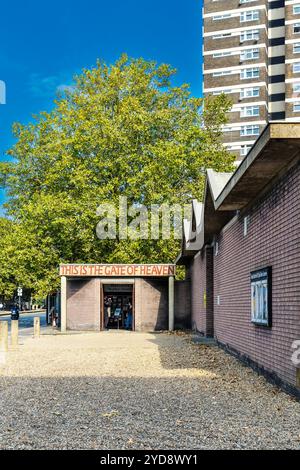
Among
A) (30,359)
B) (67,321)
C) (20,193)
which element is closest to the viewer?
(30,359)

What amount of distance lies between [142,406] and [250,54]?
203 feet

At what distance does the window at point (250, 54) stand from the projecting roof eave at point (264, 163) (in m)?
55.1

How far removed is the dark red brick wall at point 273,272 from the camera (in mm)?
10164

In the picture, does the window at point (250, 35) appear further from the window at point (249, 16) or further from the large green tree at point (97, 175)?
the large green tree at point (97, 175)

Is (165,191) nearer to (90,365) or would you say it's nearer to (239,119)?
(90,365)

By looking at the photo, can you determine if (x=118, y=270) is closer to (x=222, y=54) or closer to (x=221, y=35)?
(x=222, y=54)

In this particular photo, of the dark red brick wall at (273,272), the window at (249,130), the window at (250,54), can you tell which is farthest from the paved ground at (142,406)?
the window at (250,54)

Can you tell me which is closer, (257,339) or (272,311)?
(272,311)

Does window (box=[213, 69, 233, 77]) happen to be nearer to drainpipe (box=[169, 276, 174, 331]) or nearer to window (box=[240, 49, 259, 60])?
window (box=[240, 49, 259, 60])

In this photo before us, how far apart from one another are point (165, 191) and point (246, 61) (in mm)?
36016

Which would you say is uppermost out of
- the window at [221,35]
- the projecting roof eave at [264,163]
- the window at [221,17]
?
the window at [221,17]

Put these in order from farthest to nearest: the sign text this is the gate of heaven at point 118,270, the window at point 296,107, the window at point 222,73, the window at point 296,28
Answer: the window at point 222,73, the window at point 296,28, the window at point 296,107, the sign text this is the gate of heaven at point 118,270
